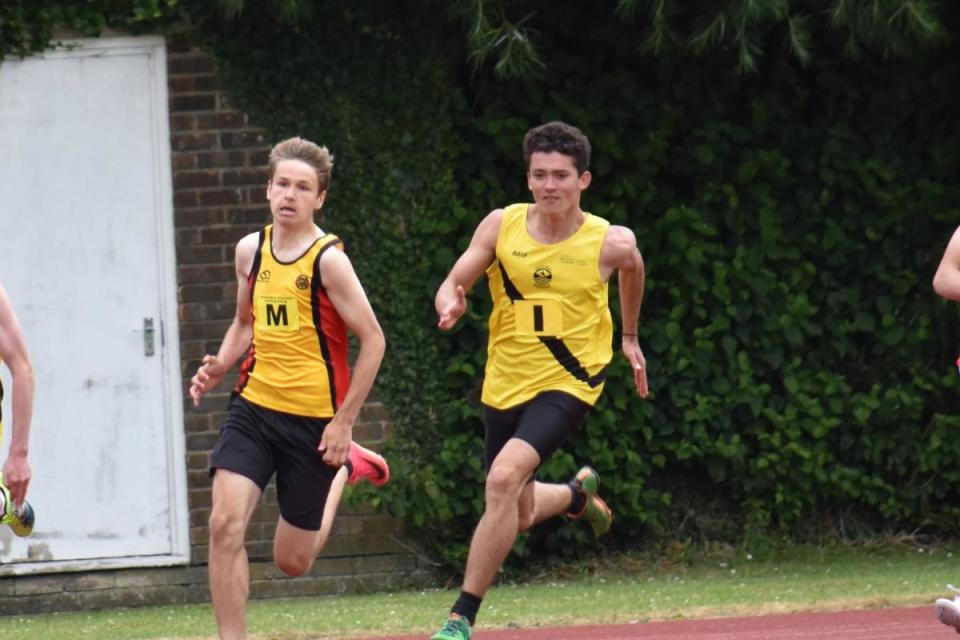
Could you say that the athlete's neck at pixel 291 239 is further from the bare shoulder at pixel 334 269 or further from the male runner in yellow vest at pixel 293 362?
the bare shoulder at pixel 334 269

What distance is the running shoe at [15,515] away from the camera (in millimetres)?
6391

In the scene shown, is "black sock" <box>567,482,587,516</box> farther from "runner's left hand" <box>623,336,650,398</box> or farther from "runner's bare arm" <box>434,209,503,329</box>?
"runner's bare arm" <box>434,209,503,329</box>

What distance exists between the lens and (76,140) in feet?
35.3

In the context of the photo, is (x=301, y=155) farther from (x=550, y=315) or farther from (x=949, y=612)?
(x=949, y=612)

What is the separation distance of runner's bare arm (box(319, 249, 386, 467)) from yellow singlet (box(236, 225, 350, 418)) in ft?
0.19

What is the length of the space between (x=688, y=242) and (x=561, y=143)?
3582 millimetres

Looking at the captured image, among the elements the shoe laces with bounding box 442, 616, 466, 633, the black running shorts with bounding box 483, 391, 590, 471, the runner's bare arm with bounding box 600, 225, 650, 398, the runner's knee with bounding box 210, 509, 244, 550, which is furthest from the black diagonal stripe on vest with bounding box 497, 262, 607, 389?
the runner's knee with bounding box 210, 509, 244, 550

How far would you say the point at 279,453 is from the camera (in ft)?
23.0

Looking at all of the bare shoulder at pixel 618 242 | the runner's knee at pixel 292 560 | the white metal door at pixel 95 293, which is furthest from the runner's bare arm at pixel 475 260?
the white metal door at pixel 95 293

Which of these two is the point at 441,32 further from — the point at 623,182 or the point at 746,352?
the point at 746,352

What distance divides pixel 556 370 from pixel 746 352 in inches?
154

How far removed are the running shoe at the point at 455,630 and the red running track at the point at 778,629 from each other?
3.86ft

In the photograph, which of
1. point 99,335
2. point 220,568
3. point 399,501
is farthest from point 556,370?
point 99,335

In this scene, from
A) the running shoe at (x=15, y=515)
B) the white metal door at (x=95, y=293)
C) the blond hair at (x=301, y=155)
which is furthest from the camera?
the white metal door at (x=95, y=293)
